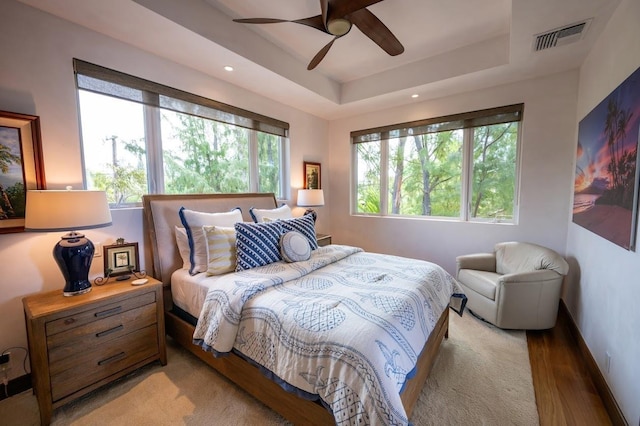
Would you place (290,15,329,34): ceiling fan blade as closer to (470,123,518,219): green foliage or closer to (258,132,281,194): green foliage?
(258,132,281,194): green foliage

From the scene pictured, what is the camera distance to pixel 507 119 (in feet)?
10.1

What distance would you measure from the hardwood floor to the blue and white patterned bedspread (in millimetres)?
788

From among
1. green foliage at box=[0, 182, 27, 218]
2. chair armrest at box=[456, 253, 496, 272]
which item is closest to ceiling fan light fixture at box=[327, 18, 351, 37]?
green foliage at box=[0, 182, 27, 218]

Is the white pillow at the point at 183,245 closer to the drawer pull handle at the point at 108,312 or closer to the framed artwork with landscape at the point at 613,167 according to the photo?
the drawer pull handle at the point at 108,312

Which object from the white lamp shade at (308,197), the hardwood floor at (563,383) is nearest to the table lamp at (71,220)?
the white lamp shade at (308,197)

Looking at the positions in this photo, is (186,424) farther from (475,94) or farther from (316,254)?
(475,94)

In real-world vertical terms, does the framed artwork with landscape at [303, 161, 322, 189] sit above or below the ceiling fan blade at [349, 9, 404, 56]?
below

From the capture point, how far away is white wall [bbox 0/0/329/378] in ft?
5.66

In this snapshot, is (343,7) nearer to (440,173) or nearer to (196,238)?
(196,238)

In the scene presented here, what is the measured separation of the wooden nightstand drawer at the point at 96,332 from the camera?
5.11ft

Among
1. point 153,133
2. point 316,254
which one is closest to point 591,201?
point 316,254

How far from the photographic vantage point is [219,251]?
211cm

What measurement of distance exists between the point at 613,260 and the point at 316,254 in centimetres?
210

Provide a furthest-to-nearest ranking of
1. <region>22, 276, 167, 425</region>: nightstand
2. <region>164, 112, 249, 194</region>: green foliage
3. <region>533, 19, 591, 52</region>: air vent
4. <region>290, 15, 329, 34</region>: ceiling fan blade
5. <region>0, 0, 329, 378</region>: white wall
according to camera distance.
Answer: <region>164, 112, 249, 194</region>: green foliage → <region>533, 19, 591, 52</region>: air vent → <region>290, 15, 329, 34</region>: ceiling fan blade → <region>0, 0, 329, 378</region>: white wall → <region>22, 276, 167, 425</region>: nightstand
